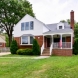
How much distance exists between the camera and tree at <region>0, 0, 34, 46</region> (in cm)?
3856

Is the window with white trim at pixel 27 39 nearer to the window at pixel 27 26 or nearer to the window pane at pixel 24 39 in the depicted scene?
the window pane at pixel 24 39

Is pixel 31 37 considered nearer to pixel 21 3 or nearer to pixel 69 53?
pixel 69 53

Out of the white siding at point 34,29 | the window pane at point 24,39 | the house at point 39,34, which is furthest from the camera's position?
the window pane at point 24,39

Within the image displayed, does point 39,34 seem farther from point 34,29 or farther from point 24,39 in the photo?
point 24,39

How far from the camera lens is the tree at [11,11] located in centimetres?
3856

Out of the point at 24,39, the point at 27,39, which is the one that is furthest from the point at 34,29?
the point at 24,39

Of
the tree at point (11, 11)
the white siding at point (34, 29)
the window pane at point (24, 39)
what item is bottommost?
the window pane at point (24, 39)

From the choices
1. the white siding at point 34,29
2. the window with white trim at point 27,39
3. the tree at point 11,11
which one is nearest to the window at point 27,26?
the white siding at point 34,29

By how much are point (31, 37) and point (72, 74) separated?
18.0 meters

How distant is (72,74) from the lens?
8586mm

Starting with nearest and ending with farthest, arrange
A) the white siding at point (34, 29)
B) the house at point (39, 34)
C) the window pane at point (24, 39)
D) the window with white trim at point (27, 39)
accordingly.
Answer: the house at point (39, 34) → the white siding at point (34, 29) → the window with white trim at point (27, 39) → the window pane at point (24, 39)

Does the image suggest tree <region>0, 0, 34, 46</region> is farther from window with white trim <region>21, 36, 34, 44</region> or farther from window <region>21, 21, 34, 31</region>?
window with white trim <region>21, 36, 34, 44</region>

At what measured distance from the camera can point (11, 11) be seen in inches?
1563

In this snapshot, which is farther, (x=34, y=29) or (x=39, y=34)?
(x=34, y=29)
